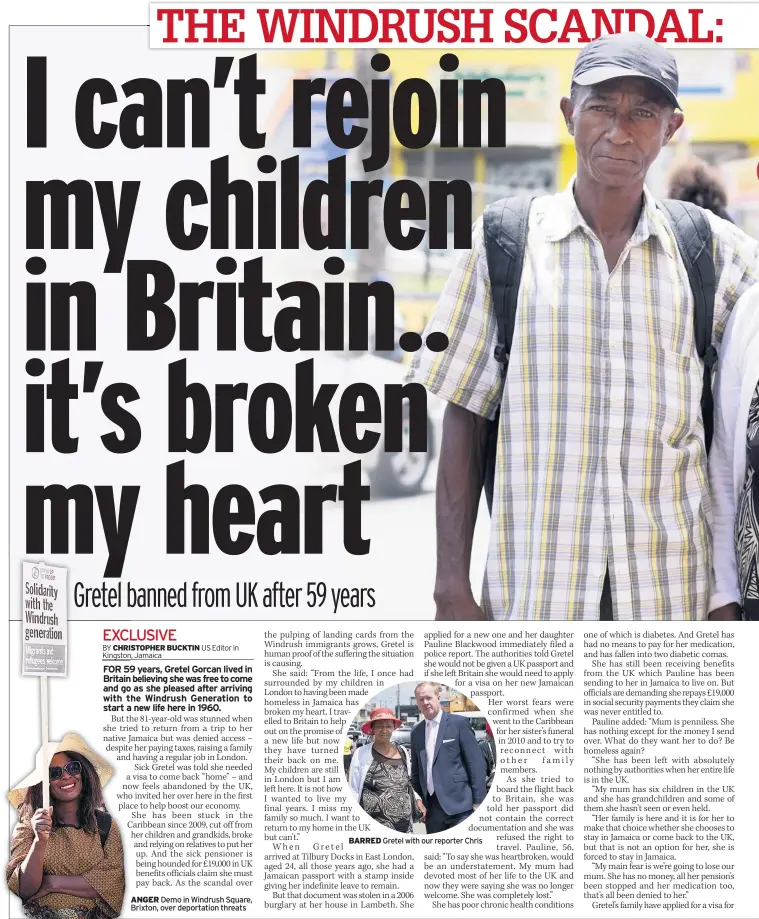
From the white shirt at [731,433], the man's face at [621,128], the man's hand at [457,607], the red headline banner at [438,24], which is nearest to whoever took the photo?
the man's face at [621,128]

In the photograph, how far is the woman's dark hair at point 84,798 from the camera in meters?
4.82

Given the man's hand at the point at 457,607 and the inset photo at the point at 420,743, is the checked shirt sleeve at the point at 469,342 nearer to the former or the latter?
the man's hand at the point at 457,607

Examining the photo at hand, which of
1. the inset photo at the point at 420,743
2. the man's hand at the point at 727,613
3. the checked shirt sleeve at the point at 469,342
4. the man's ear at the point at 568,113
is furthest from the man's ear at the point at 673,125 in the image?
the inset photo at the point at 420,743

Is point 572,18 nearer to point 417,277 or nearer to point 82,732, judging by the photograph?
point 417,277

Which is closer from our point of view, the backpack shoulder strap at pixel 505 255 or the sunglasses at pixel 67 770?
the backpack shoulder strap at pixel 505 255

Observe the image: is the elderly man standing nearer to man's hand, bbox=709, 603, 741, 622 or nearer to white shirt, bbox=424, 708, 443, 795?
man's hand, bbox=709, 603, 741, 622

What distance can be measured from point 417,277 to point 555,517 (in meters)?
1.17

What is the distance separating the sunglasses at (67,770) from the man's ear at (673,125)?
3.58m

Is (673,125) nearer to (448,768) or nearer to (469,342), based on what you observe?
(469,342)

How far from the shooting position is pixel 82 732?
16.1 ft

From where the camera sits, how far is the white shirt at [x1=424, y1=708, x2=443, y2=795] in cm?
476

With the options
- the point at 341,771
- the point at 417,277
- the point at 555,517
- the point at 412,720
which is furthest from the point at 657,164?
the point at 341,771

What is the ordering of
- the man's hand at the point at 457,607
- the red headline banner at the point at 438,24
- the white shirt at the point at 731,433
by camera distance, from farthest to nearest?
A: the red headline banner at the point at 438,24, the man's hand at the point at 457,607, the white shirt at the point at 731,433

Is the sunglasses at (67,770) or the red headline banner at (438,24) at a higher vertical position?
the red headline banner at (438,24)
